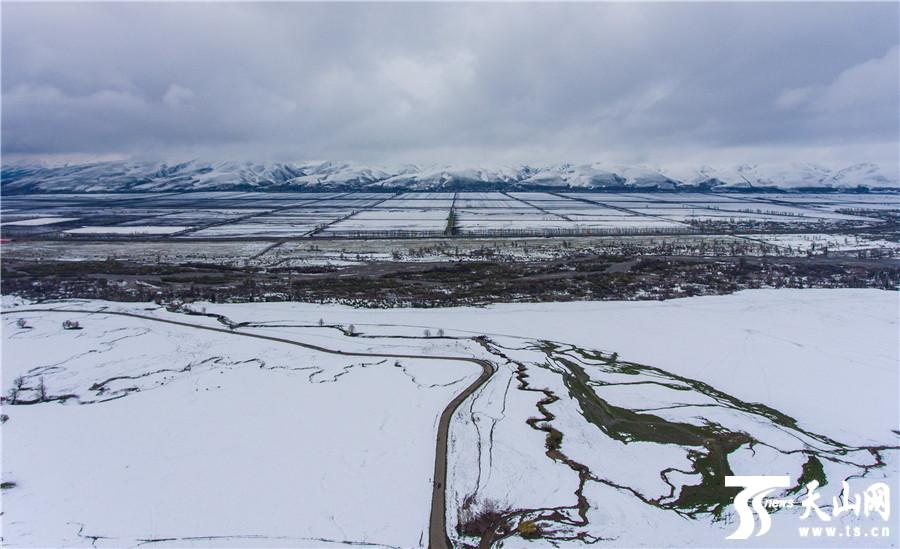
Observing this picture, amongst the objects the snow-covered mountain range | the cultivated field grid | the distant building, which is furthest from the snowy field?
the snow-covered mountain range

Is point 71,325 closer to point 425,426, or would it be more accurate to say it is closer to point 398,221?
point 425,426

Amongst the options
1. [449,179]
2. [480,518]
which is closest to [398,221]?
[480,518]

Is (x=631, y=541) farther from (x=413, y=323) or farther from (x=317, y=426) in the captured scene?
(x=413, y=323)

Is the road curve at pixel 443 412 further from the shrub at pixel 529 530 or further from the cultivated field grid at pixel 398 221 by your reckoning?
the cultivated field grid at pixel 398 221

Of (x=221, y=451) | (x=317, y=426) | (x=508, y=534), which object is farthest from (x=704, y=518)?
(x=221, y=451)

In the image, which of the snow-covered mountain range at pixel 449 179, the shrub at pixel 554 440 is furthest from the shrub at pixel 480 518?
the snow-covered mountain range at pixel 449 179
